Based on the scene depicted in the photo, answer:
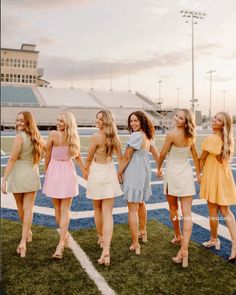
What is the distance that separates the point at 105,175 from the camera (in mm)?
4078

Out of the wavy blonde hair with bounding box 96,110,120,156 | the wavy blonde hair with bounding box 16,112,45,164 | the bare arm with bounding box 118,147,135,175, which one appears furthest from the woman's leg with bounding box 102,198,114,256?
the wavy blonde hair with bounding box 16,112,45,164

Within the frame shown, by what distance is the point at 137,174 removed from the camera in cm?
418

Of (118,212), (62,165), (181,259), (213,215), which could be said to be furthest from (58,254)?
(118,212)

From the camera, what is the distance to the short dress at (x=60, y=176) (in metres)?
4.16

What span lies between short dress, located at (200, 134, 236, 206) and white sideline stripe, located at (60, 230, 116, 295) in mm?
1606

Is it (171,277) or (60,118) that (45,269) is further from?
(60,118)

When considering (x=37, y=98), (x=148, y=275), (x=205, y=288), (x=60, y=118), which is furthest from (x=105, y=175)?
(x=37, y=98)

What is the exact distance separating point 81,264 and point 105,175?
1038mm

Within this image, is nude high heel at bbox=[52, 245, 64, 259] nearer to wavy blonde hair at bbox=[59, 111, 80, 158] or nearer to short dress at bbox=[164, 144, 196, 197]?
wavy blonde hair at bbox=[59, 111, 80, 158]

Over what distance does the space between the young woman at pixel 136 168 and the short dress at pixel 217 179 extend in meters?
0.73

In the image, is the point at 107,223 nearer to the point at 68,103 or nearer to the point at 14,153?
the point at 14,153

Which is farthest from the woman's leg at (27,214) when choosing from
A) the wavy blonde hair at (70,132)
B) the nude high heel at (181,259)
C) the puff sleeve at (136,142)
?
the nude high heel at (181,259)

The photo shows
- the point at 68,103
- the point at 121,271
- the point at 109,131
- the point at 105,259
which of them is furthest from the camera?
the point at 68,103

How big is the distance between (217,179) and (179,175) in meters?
0.50
